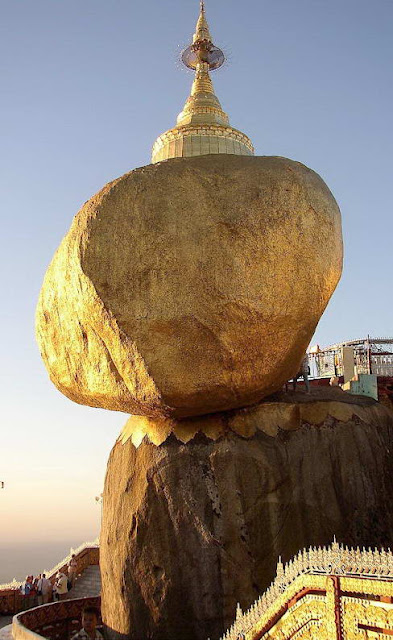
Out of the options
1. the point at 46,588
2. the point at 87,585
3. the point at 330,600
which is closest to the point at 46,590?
the point at 46,588

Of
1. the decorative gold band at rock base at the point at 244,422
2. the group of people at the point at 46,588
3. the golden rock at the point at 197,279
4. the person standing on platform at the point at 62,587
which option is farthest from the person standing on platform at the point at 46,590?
the golden rock at the point at 197,279

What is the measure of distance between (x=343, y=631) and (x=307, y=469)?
483 centimetres

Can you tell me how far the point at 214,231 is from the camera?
38.6 feet

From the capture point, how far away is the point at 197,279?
38.1 feet

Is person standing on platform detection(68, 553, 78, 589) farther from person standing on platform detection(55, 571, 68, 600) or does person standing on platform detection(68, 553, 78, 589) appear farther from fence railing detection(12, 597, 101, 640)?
fence railing detection(12, 597, 101, 640)

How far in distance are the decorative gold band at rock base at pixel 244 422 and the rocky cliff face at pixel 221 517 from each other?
0.10 metres

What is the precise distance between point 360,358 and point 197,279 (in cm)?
834

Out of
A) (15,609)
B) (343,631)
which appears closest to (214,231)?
(343,631)

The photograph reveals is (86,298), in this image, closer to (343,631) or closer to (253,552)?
(253,552)

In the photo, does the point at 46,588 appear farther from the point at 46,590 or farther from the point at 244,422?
the point at 244,422

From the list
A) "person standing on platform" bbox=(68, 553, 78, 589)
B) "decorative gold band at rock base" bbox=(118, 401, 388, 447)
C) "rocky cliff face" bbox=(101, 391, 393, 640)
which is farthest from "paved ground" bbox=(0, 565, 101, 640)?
"decorative gold band at rock base" bbox=(118, 401, 388, 447)

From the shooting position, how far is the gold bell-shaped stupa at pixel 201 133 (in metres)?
19.3

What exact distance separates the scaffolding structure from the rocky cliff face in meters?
4.64

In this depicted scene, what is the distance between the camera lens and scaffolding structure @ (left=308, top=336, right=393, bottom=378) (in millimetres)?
17922
